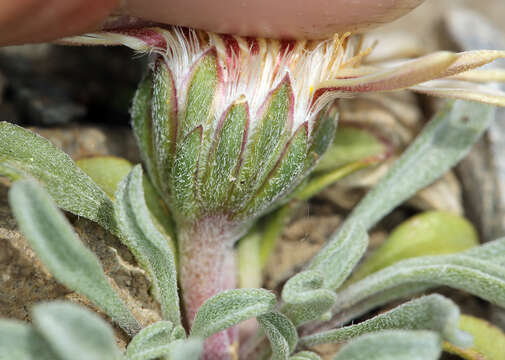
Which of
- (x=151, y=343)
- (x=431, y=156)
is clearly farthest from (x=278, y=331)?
(x=431, y=156)

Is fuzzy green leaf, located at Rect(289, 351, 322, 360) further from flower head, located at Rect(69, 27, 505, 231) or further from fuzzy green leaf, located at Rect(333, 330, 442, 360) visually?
flower head, located at Rect(69, 27, 505, 231)

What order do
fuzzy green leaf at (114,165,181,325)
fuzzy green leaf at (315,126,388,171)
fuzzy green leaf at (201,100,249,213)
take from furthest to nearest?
fuzzy green leaf at (315,126,388,171) → fuzzy green leaf at (201,100,249,213) → fuzzy green leaf at (114,165,181,325)

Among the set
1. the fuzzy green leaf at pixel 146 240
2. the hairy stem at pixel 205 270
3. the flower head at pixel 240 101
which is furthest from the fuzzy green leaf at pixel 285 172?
the fuzzy green leaf at pixel 146 240

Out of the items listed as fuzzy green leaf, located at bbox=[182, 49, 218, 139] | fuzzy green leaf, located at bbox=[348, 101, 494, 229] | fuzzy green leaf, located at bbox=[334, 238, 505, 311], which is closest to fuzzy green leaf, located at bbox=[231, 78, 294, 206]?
fuzzy green leaf, located at bbox=[182, 49, 218, 139]

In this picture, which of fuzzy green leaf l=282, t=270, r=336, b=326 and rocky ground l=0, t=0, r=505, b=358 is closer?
fuzzy green leaf l=282, t=270, r=336, b=326

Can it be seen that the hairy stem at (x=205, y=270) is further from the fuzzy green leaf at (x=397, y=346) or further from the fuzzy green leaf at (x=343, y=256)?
the fuzzy green leaf at (x=397, y=346)

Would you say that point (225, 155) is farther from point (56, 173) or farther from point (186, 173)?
point (56, 173)
